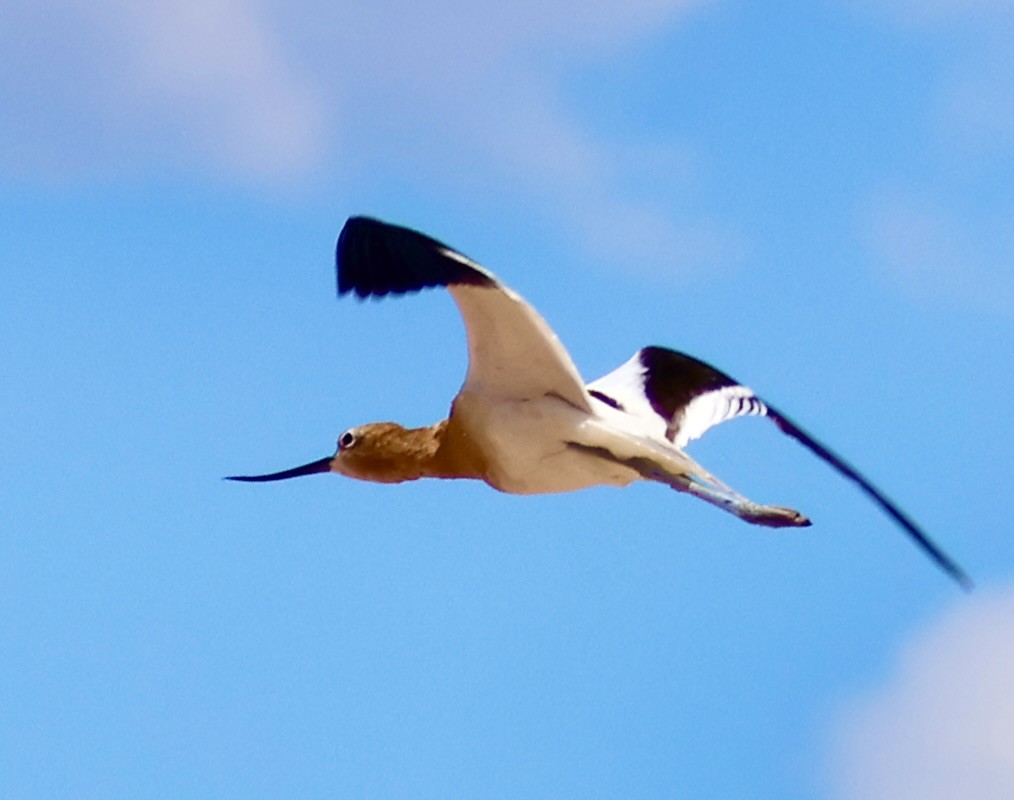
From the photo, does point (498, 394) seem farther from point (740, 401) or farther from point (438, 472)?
point (740, 401)

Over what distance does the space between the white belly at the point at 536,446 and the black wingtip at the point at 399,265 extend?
573 mm

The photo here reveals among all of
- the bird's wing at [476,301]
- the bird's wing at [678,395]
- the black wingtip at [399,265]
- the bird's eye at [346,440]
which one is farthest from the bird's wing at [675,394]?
the black wingtip at [399,265]

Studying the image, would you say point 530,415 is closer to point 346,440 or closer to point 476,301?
point 476,301

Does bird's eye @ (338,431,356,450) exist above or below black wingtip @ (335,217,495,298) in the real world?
above

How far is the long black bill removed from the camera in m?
5.60

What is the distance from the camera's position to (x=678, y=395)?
5273 mm

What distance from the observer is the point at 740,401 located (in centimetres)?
519

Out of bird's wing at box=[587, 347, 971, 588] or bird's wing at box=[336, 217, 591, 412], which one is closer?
bird's wing at box=[336, 217, 591, 412]

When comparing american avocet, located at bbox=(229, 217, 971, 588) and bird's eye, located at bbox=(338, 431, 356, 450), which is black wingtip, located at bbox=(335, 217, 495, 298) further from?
bird's eye, located at bbox=(338, 431, 356, 450)

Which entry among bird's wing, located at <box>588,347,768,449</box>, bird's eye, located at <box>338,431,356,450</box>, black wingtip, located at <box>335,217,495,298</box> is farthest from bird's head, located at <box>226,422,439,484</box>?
black wingtip, located at <box>335,217,495,298</box>

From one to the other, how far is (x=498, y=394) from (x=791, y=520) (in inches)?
36.6

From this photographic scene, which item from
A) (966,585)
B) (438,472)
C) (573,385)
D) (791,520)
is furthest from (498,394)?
(966,585)

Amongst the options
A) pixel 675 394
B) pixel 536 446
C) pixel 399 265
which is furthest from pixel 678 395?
pixel 399 265

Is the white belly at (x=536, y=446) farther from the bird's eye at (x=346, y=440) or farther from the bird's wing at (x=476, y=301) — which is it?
the bird's eye at (x=346, y=440)
